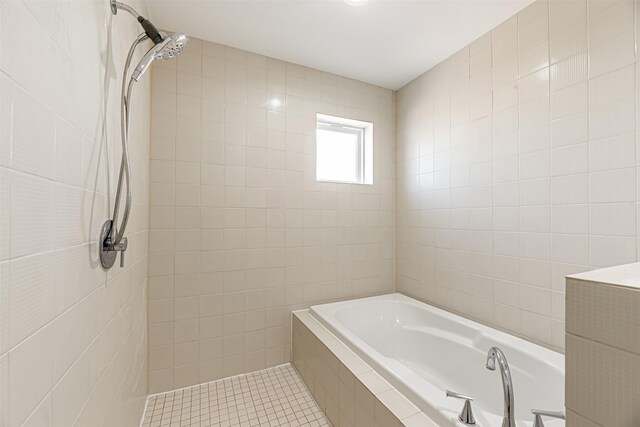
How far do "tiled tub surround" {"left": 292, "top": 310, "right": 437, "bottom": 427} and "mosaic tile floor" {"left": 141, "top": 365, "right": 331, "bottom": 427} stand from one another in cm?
10

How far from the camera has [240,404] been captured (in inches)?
66.9

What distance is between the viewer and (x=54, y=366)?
0.57 meters

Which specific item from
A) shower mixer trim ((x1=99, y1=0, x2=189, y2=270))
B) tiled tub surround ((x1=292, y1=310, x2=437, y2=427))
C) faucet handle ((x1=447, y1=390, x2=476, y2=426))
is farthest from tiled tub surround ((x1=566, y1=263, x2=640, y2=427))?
shower mixer trim ((x1=99, y1=0, x2=189, y2=270))

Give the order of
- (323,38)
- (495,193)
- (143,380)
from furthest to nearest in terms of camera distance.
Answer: (323,38) < (495,193) < (143,380)

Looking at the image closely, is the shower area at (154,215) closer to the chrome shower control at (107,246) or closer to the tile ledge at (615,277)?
the chrome shower control at (107,246)

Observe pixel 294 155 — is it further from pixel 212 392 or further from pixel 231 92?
pixel 212 392

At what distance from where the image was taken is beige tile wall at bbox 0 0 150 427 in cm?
44

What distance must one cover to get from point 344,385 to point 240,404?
0.77 m

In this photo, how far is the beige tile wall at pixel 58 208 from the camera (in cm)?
44

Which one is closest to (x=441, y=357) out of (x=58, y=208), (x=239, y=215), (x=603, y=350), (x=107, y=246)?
(x=603, y=350)

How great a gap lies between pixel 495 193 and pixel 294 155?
151 centimetres

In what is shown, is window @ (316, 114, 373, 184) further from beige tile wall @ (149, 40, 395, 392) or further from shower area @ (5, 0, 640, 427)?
beige tile wall @ (149, 40, 395, 392)

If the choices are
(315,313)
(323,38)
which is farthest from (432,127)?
(315,313)

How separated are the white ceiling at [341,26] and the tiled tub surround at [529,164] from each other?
0.21 meters
